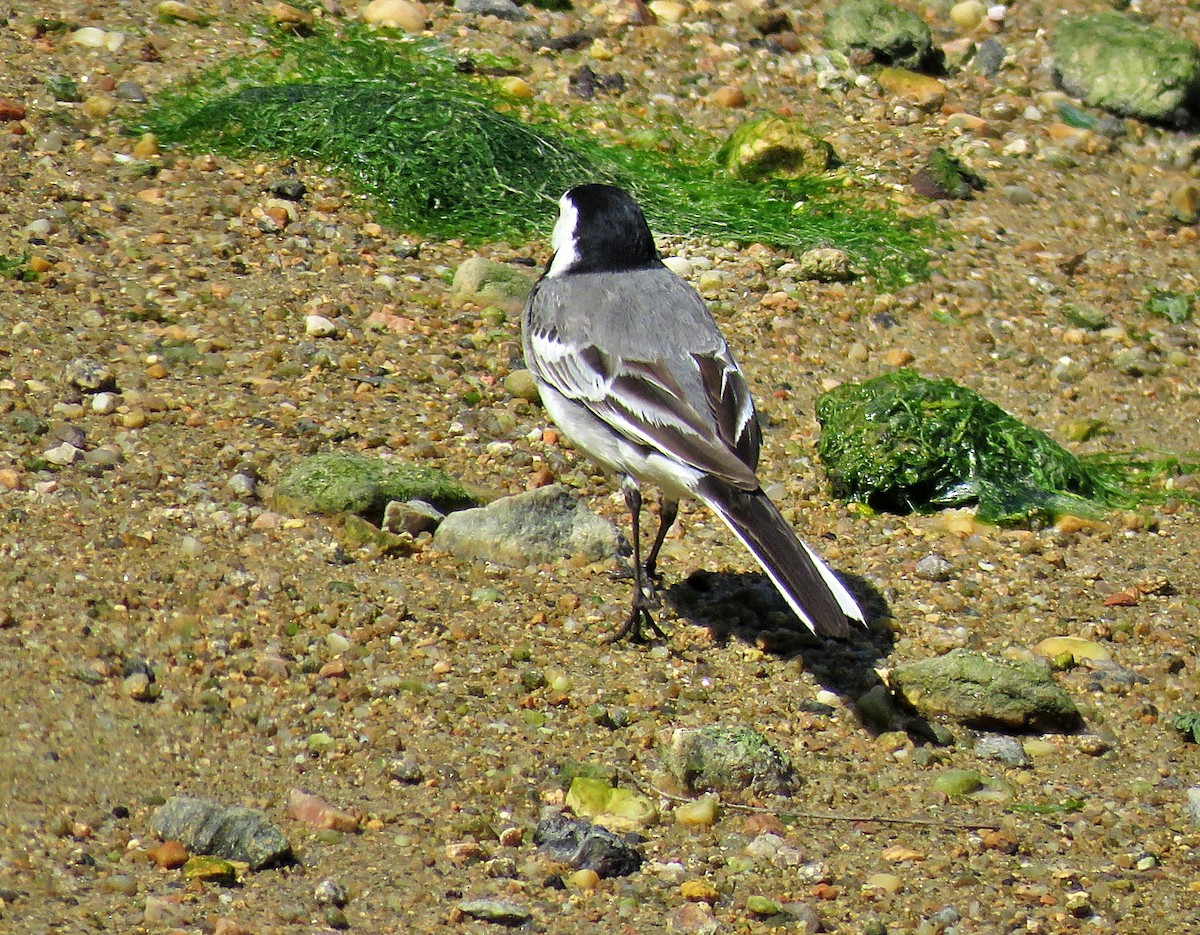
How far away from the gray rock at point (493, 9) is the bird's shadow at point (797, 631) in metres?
4.38

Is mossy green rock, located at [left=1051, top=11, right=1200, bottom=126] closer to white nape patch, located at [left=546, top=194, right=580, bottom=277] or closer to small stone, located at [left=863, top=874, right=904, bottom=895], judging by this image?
white nape patch, located at [left=546, top=194, right=580, bottom=277]

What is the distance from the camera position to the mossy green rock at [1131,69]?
8641 mm

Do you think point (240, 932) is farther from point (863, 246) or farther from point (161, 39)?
point (161, 39)

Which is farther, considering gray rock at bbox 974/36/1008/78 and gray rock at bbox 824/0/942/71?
gray rock at bbox 974/36/1008/78

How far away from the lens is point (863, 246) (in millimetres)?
7430

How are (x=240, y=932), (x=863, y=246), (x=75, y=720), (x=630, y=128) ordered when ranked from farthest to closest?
1. (x=630, y=128)
2. (x=863, y=246)
3. (x=75, y=720)
4. (x=240, y=932)

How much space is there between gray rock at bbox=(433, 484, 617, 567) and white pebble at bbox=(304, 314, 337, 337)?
1.37m

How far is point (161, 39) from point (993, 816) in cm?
585

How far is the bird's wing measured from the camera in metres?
4.98

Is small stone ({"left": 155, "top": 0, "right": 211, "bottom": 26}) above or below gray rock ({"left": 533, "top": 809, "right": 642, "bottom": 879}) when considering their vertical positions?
above

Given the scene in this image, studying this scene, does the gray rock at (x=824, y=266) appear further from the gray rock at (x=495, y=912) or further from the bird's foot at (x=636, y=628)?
the gray rock at (x=495, y=912)

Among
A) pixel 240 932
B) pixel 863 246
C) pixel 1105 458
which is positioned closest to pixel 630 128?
pixel 863 246

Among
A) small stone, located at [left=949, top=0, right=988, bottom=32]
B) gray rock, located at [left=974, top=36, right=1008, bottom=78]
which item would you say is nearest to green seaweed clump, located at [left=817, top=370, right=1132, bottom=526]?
gray rock, located at [left=974, top=36, right=1008, bottom=78]

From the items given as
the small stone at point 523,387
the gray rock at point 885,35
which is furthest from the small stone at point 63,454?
the gray rock at point 885,35
